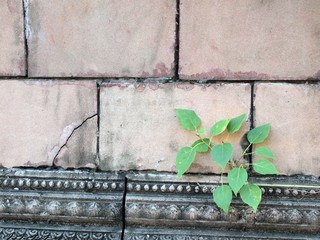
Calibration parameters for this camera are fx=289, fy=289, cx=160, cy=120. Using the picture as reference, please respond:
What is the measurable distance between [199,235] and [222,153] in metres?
0.44

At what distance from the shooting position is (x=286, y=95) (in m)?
1.44

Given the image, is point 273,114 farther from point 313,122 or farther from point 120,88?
point 120,88

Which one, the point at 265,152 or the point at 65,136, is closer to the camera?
the point at 265,152

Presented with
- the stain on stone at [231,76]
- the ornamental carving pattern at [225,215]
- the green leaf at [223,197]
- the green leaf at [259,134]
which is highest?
the stain on stone at [231,76]

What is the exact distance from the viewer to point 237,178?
1341 mm

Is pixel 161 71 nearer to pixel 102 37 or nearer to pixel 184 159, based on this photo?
pixel 102 37

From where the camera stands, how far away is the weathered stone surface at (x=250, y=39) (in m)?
1.41

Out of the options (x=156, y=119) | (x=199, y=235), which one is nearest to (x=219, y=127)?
(x=156, y=119)

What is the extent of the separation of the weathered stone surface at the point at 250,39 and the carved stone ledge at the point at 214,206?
1.79 feet

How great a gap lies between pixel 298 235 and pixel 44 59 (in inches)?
61.8

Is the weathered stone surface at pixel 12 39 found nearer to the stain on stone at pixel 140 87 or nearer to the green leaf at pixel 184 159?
the stain on stone at pixel 140 87

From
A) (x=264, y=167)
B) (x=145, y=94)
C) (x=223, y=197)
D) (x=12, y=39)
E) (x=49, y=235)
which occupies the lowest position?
(x=49, y=235)

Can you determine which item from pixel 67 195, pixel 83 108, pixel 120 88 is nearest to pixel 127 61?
pixel 120 88

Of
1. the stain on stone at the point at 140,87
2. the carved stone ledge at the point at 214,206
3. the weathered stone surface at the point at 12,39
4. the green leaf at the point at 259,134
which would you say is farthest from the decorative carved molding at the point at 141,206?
the weathered stone surface at the point at 12,39
